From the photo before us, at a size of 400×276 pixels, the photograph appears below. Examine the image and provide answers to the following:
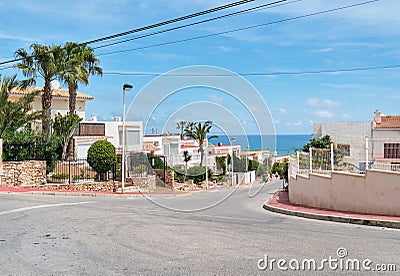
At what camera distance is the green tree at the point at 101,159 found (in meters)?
24.2

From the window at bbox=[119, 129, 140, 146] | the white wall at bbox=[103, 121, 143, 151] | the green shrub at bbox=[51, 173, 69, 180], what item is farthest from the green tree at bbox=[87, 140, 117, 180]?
the window at bbox=[119, 129, 140, 146]

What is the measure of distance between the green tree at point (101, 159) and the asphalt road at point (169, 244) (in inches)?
494

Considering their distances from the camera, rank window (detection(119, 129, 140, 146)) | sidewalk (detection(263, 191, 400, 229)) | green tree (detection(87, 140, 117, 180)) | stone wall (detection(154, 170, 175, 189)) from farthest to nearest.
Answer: window (detection(119, 129, 140, 146)), stone wall (detection(154, 170, 175, 189)), green tree (detection(87, 140, 117, 180)), sidewalk (detection(263, 191, 400, 229))

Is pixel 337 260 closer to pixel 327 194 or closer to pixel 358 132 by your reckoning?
pixel 327 194

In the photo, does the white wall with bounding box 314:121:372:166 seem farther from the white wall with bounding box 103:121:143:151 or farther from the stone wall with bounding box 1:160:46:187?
the stone wall with bounding box 1:160:46:187

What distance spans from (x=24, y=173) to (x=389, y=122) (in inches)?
1100

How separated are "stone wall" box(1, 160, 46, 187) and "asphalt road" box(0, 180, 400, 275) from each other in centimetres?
1036

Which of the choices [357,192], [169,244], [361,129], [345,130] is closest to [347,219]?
[357,192]

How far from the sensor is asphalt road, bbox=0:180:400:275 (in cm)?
632

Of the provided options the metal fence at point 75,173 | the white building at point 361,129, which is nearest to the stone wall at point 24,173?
the metal fence at point 75,173

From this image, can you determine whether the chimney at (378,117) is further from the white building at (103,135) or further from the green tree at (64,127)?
the green tree at (64,127)

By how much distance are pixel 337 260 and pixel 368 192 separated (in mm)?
6081

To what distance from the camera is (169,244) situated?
7.79m

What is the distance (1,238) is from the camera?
824cm
